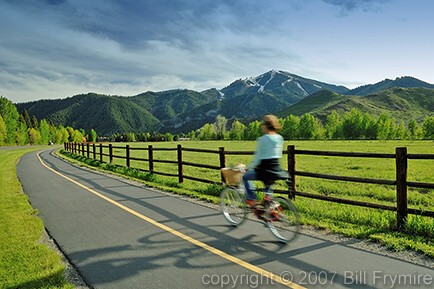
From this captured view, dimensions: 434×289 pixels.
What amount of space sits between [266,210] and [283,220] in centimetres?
41

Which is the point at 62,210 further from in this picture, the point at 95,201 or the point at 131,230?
the point at 131,230

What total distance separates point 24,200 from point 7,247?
202 inches

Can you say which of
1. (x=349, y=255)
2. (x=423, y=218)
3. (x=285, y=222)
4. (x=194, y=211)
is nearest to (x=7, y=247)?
(x=194, y=211)

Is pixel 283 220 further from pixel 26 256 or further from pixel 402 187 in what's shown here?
pixel 26 256

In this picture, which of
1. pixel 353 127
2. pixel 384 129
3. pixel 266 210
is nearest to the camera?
pixel 266 210

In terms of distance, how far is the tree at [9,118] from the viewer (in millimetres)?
97213

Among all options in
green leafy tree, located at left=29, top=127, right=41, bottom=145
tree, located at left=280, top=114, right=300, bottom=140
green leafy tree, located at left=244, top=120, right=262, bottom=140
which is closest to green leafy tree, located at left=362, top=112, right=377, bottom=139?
tree, located at left=280, top=114, right=300, bottom=140

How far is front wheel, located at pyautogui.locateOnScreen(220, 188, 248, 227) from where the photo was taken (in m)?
6.82

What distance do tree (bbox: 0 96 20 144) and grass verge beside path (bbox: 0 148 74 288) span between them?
107m

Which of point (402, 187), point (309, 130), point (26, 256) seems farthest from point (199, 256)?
point (309, 130)

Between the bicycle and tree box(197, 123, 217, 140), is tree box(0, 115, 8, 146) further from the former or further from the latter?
the bicycle

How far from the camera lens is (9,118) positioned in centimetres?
9888

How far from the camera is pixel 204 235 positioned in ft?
20.4

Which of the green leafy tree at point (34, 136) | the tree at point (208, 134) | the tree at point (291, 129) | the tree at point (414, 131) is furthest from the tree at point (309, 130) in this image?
the green leafy tree at point (34, 136)
